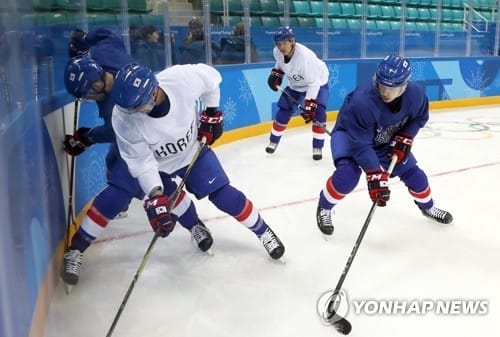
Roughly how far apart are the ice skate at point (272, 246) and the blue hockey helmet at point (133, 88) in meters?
0.84

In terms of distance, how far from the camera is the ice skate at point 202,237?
8.00ft

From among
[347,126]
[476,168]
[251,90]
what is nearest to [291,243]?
[347,126]

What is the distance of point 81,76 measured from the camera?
201 cm

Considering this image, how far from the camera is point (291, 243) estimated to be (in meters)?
2.57

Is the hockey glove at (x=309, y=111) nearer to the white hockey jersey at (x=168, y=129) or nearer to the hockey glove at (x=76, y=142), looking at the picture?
the white hockey jersey at (x=168, y=129)

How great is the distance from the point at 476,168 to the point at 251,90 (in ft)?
7.56

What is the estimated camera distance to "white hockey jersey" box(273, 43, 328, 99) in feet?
13.6

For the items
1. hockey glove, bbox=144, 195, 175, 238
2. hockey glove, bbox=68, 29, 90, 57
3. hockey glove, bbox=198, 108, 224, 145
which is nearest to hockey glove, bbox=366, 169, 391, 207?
hockey glove, bbox=198, 108, 224, 145

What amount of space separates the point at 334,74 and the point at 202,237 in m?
4.20

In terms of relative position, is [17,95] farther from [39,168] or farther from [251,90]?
[251,90]

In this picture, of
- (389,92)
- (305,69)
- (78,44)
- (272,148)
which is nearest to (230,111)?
(272,148)

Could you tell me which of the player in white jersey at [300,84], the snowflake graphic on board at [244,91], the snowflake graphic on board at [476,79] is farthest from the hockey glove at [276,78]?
the snowflake graphic on board at [476,79]

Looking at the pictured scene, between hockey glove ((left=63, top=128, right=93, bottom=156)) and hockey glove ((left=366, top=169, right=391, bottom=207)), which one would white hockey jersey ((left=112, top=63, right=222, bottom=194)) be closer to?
hockey glove ((left=63, top=128, right=93, bottom=156))

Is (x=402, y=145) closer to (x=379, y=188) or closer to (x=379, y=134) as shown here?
(x=379, y=134)
